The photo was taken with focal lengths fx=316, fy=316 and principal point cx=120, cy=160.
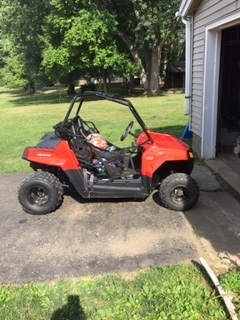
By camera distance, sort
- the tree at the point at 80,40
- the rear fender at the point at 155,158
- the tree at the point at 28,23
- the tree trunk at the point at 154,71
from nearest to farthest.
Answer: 1. the rear fender at the point at 155,158
2. the tree at the point at 80,40
3. the tree trunk at the point at 154,71
4. the tree at the point at 28,23

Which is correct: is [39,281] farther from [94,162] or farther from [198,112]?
[198,112]

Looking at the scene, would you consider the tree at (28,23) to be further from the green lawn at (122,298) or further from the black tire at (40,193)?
the green lawn at (122,298)

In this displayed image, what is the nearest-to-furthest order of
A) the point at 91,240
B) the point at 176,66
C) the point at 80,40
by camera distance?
the point at 91,240
the point at 80,40
the point at 176,66

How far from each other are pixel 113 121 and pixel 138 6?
14.1m

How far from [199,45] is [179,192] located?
11.7 ft

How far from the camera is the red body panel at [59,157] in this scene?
12.8ft

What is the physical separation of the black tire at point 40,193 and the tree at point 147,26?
64.3ft

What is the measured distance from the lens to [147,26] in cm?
2197

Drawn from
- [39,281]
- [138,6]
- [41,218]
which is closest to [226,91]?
[41,218]

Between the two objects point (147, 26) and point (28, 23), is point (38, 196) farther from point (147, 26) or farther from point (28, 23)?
point (28, 23)

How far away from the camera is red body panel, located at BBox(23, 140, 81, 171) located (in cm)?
389

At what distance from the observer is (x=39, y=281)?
2.82 meters

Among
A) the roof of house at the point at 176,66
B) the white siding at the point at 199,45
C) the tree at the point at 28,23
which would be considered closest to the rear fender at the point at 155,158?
the white siding at the point at 199,45

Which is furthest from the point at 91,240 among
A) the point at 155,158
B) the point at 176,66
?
Result: the point at 176,66
